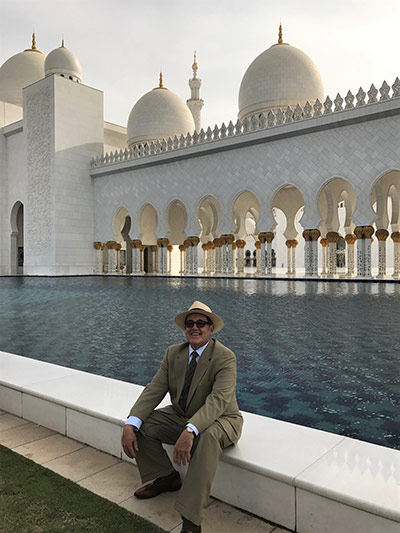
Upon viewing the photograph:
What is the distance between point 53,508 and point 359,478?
2.72ft

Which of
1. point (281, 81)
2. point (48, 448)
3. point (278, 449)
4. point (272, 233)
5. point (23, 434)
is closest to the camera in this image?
point (278, 449)

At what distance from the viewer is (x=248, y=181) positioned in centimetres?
1338

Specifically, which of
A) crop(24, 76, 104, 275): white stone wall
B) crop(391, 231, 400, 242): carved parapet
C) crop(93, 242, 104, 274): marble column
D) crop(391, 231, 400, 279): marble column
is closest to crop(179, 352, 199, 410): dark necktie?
crop(391, 231, 400, 279): marble column

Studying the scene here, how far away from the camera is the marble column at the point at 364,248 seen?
11.4m

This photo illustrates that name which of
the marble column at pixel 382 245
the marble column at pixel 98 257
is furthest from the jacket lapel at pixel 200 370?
the marble column at pixel 98 257

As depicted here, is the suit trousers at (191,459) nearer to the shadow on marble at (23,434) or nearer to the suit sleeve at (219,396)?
the suit sleeve at (219,396)

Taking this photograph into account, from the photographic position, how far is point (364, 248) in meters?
11.6

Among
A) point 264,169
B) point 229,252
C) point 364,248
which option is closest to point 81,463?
point 364,248

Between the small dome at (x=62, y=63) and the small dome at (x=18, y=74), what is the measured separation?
3.28 m

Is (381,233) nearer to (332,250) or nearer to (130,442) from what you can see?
(332,250)

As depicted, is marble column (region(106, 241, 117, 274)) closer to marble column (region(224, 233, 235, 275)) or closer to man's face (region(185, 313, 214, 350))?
marble column (region(224, 233, 235, 275))

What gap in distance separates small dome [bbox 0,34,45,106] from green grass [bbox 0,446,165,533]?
2199 cm

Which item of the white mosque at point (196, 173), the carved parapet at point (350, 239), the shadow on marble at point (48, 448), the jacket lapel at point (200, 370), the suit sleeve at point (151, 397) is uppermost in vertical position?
the white mosque at point (196, 173)

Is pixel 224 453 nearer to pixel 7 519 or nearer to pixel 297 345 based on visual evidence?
pixel 7 519
